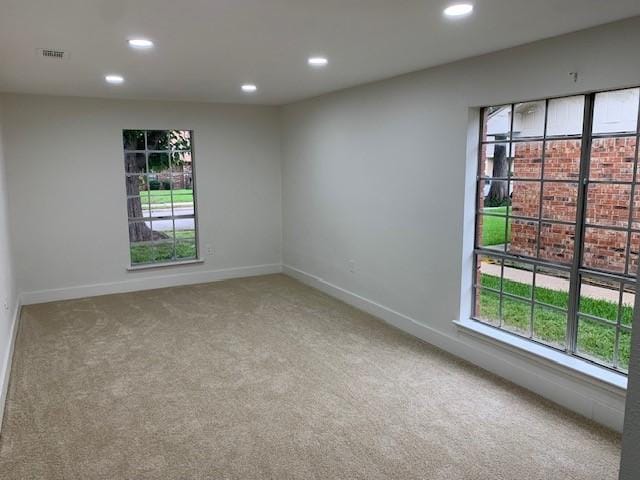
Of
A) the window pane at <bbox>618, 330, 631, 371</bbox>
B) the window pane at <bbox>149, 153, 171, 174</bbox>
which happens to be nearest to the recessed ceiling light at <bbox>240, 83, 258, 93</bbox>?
the window pane at <bbox>149, 153, 171, 174</bbox>

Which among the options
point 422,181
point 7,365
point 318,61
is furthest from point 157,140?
point 422,181

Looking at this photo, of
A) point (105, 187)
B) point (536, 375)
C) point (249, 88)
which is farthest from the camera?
point (105, 187)

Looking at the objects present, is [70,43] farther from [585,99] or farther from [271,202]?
[271,202]

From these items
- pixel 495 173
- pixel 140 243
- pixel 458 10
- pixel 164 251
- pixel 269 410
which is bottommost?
pixel 269 410

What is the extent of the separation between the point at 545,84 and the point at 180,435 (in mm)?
3076

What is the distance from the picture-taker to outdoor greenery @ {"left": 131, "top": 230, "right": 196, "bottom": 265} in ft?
20.8

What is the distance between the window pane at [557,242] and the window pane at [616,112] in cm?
64

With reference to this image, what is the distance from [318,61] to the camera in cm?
373

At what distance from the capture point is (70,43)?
10.3ft

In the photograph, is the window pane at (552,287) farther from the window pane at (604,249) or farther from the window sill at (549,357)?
the window sill at (549,357)

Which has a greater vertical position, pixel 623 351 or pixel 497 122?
pixel 497 122

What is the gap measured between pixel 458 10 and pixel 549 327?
225 cm

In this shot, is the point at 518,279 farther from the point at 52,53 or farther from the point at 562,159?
the point at 52,53

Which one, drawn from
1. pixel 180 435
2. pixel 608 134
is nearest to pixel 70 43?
pixel 180 435
